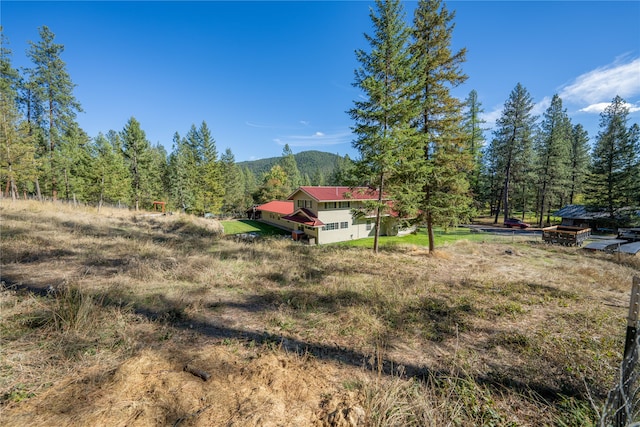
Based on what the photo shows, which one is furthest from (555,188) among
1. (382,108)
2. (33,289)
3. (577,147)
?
(33,289)

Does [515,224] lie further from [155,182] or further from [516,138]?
[155,182]

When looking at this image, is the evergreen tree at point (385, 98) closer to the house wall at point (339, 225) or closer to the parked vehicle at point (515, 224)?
the house wall at point (339, 225)

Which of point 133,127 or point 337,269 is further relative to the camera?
point 133,127

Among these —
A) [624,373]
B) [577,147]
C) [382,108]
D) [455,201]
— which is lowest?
[624,373]

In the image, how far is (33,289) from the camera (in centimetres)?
499

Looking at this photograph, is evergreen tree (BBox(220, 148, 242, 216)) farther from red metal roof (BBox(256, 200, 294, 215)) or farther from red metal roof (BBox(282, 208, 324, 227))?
red metal roof (BBox(282, 208, 324, 227))

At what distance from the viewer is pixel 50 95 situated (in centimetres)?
2688

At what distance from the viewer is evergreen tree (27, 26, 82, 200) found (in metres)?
Answer: 25.7

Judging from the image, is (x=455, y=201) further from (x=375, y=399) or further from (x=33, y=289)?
(x=33, y=289)

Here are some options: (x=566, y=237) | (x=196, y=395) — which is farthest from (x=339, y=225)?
(x=196, y=395)

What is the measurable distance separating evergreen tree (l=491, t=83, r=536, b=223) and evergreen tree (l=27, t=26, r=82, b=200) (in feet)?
181

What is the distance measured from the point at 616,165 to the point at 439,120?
91.8 feet

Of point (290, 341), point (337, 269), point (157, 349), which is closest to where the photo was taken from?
point (157, 349)

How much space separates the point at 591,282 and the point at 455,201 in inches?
264
